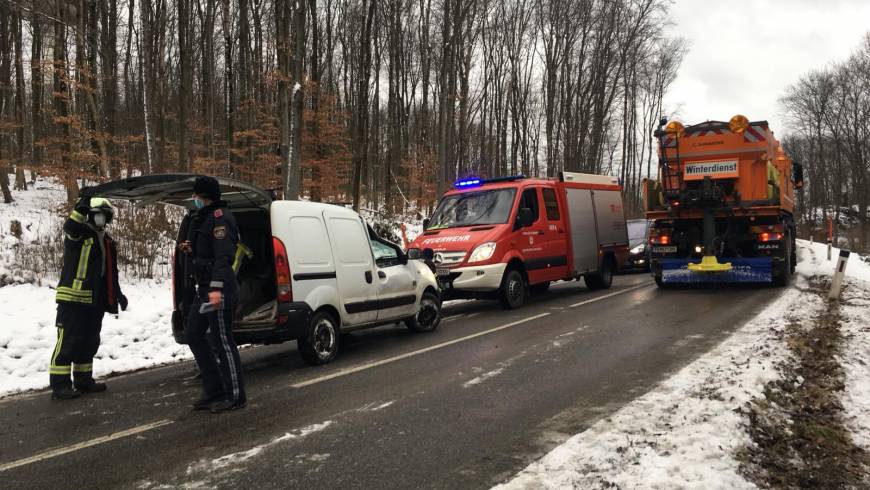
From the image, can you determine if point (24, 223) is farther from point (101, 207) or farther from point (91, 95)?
point (101, 207)

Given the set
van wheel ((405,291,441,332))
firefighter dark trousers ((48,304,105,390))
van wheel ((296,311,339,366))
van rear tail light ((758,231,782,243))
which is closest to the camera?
firefighter dark trousers ((48,304,105,390))

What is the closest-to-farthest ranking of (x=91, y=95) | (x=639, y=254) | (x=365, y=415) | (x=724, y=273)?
(x=365, y=415), (x=724, y=273), (x=91, y=95), (x=639, y=254)

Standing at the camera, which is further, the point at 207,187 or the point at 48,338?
the point at 48,338

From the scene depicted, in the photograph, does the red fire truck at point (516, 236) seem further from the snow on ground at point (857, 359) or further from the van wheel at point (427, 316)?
the snow on ground at point (857, 359)

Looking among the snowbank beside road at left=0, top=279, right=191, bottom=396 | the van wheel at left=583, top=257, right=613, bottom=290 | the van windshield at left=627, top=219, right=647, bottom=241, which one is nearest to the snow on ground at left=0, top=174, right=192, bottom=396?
the snowbank beside road at left=0, top=279, right=191, bottom=396

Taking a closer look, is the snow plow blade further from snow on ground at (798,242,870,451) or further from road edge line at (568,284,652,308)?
snow on ground at (798,242,870,451)

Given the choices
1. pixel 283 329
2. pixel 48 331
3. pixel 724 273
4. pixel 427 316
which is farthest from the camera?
pixel 724 273

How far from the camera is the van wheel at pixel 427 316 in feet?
29.8

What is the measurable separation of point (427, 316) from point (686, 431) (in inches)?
213

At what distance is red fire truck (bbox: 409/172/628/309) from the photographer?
10.6 m

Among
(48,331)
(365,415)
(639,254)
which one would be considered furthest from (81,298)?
(639,254)

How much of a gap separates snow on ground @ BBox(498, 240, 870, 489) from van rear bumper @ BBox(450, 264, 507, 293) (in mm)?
4357

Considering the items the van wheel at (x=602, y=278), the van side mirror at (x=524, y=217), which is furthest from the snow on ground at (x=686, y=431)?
the van wheel at (x=602, y=278)

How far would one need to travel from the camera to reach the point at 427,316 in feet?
30.3
